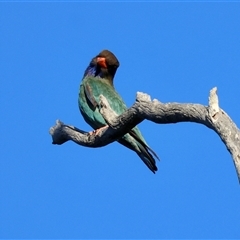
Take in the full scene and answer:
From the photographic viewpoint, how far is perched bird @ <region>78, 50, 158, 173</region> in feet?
25.5

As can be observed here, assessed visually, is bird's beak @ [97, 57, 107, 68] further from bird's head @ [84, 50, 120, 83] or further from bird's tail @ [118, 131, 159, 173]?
bird's tail @ [118, 131, 159, 173]

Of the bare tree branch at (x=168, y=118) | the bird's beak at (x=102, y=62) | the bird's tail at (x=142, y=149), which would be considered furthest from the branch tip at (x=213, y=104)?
the bird's beak at (x=102, y=62)

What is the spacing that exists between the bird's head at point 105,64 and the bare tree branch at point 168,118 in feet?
6.31

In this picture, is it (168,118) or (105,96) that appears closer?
(168,118)

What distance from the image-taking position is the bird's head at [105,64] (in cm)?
918

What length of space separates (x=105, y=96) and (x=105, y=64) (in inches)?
22.7

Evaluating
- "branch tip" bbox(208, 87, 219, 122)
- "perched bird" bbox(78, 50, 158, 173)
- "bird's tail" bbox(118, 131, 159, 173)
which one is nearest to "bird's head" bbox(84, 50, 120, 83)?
"perched bird" bbox(78, 50, 158, 173)

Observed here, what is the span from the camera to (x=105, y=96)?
8773 mm

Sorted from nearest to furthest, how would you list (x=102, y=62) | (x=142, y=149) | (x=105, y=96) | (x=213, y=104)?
1. (x=213, y=104)
2. (x=142, y=149)
3. (x=105, y=96)
4. (x=102, y=62)

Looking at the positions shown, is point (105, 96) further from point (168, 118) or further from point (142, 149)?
point (168, 118)

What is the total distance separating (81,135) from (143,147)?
709 millimetres

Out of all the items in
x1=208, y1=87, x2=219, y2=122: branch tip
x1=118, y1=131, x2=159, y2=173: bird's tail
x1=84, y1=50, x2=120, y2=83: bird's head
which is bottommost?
x1=208, y1=87, x2=219, y2=122: branch tip

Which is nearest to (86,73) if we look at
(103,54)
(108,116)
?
(103,54)

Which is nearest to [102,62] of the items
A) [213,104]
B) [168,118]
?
[168,118]
